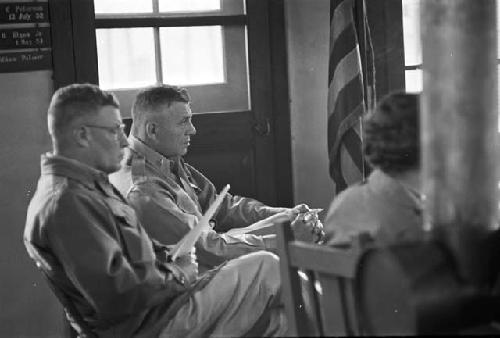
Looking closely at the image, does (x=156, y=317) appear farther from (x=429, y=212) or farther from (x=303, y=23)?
(x=303, y=23)

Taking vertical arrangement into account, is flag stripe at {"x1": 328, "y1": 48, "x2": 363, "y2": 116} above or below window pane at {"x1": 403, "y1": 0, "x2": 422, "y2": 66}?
below

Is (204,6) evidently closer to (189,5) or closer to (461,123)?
(189,5)

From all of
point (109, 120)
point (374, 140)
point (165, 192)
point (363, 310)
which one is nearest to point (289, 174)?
point (165, 192)

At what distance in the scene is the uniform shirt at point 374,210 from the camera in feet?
5.85

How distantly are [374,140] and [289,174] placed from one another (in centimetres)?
252

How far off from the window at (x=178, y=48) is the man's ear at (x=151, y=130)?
2.70 feet

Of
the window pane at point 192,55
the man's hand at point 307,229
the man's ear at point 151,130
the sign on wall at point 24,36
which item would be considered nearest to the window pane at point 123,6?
the window pane at point 192,55

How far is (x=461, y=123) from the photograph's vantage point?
1355 millimetres

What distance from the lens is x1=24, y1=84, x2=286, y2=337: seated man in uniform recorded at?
2.50 meters

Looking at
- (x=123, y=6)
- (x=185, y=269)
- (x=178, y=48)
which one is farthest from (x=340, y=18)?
(x=185, y=269)

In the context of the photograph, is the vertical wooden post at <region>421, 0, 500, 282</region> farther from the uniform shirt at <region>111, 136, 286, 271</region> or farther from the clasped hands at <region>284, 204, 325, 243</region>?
the clasped hands at <region>284, 204, 325, 243</region>

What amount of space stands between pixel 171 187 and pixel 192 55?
119 cm

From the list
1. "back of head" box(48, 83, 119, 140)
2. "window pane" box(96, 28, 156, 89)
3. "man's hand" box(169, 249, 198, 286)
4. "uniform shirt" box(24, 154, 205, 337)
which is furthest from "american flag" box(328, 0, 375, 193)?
"back of head" box(48, 83, 119, 140)

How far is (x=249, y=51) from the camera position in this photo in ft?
14.3
